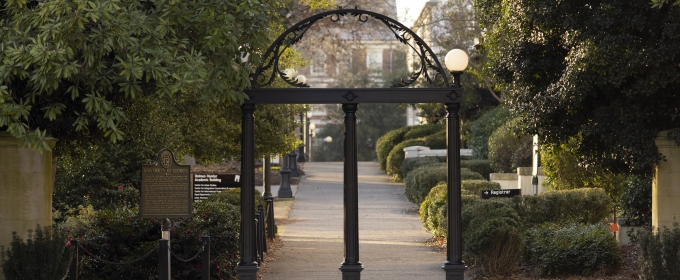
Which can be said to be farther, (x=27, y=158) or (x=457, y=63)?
(x=457, y=63)

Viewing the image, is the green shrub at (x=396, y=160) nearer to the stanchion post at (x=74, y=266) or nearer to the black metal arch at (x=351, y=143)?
the black metal arch at (x=351, y=143)

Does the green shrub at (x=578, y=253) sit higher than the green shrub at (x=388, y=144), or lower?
lower

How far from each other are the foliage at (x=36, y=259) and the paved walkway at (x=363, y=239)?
449 cm

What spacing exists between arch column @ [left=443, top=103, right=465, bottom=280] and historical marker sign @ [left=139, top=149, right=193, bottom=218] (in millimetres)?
2993

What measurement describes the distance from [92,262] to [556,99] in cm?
630

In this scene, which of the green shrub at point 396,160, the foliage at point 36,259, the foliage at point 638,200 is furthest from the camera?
the green shrub at point 396,160

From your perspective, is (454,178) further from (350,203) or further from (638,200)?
(638,200)

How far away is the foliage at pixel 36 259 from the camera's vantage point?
888 cm

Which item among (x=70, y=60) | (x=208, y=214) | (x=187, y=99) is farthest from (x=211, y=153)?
(x=70, y=60)

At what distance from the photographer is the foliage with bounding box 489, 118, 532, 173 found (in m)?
25.0

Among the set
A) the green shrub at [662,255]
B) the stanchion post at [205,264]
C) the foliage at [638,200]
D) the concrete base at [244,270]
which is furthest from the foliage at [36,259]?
the foliage at [638,200]

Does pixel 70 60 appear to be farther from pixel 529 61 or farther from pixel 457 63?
pixel 529 61

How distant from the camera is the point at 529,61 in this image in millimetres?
12539

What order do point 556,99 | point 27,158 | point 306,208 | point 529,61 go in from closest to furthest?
point 27,158 → point 556,99 → point 529,61 → point 306,208
